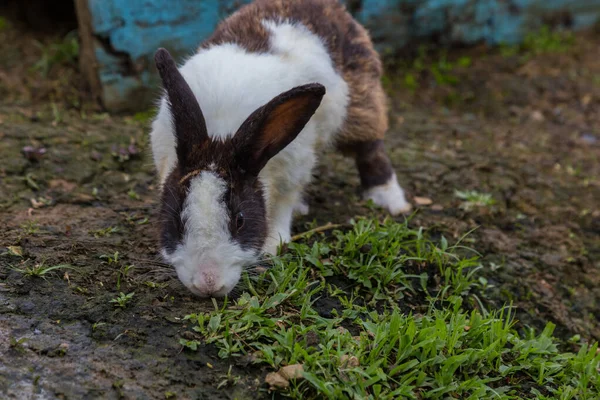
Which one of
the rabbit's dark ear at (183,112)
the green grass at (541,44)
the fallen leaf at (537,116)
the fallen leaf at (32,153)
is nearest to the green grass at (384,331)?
the rabbit's dark ear at (183,112)

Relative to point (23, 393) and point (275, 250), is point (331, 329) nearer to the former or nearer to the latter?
point (275, 250)

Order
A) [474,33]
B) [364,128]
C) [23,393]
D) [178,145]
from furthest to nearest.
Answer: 1. [474,33]
2. [364,128]
3. [178,145]
4. [23,393]

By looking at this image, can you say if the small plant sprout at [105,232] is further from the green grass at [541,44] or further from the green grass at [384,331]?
the green grass at [541,44]

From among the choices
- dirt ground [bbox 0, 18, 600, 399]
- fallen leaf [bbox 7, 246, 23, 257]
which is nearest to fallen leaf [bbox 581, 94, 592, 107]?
dirt ground [bbox 0, 18, 600, 399]

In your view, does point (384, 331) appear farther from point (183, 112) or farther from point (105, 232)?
point (105, 232)

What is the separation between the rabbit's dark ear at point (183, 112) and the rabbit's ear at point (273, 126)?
0.60ft

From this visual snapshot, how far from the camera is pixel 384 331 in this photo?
3.07 metres

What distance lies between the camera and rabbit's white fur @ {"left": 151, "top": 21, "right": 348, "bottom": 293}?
3143 millimetres

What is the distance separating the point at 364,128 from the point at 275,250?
3.77ft

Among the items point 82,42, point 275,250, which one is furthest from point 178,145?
point 82,42

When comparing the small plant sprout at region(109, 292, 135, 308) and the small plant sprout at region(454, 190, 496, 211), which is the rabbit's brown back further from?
the small plant sprout at region(109, 292, 135, 308)

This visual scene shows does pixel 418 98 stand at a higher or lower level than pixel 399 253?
lower

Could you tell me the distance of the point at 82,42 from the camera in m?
5.65

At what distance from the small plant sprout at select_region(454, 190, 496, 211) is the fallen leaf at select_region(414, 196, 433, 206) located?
0.21m
